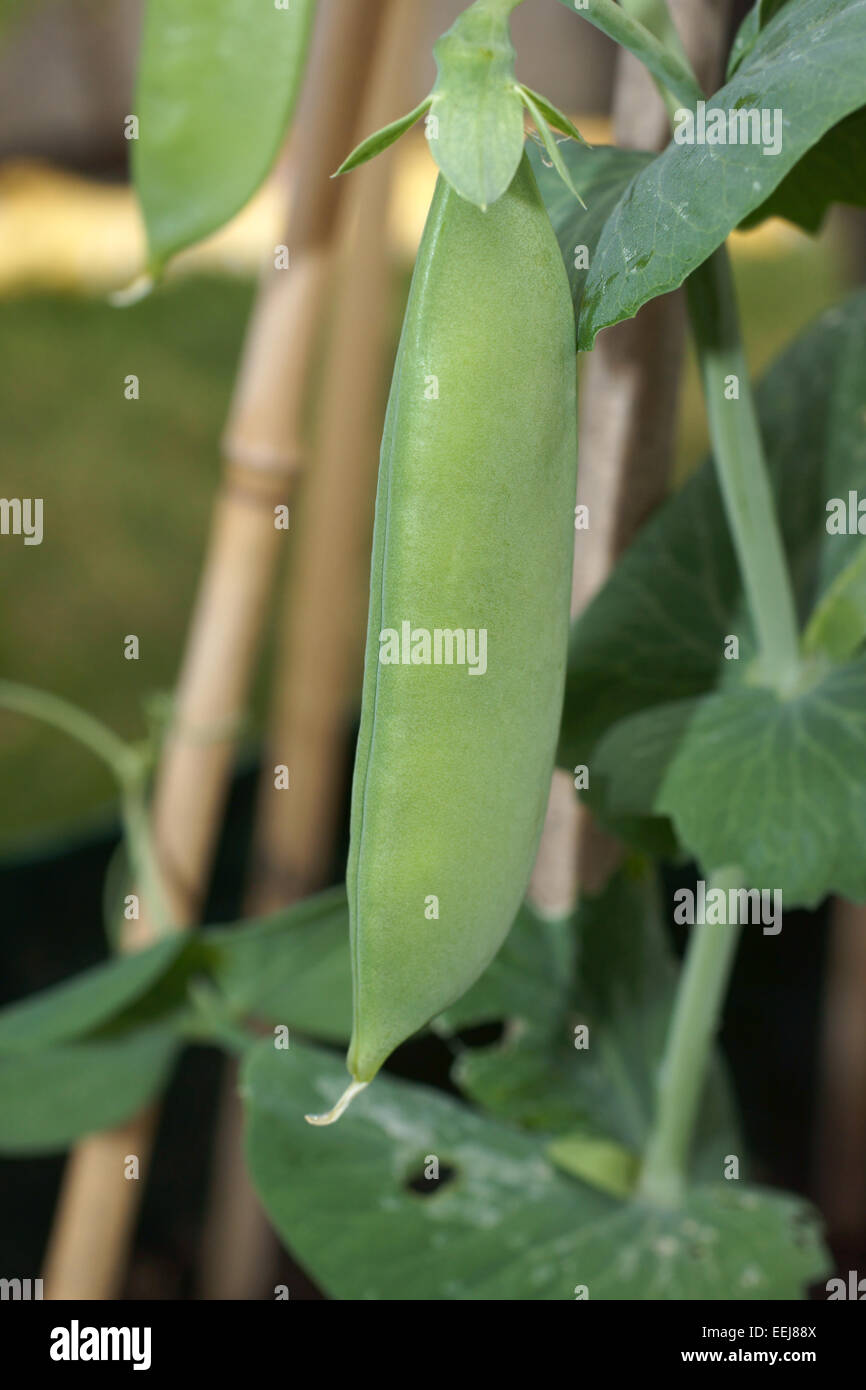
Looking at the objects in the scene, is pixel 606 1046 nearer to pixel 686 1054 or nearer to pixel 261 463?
pixel 686 1054

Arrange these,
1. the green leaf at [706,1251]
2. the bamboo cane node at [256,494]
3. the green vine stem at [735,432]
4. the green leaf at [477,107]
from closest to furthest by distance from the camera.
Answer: the green leaf at [477,107] → the green vine stem at [735,432] → the green leaf at [706,1251] → the bamboo cane node at [256,494]

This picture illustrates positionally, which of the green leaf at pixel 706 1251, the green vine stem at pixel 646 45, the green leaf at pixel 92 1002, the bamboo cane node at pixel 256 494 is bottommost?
the green leaf at pixel 706 1251

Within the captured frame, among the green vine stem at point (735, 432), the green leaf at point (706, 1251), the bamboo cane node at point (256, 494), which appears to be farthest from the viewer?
the bamboo cane node at point (256, 494)

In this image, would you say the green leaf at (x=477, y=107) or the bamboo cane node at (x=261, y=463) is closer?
the green leaf at (x=477, y=107)

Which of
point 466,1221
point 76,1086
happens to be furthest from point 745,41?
point 76,1086

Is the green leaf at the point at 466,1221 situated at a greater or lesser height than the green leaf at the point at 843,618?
lesser

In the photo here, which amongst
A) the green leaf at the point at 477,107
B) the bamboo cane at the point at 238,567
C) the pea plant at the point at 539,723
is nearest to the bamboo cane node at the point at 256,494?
the bamboo cane at the point at 238,567

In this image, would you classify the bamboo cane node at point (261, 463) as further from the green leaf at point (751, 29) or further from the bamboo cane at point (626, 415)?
the green leaf at point (751, 29)
